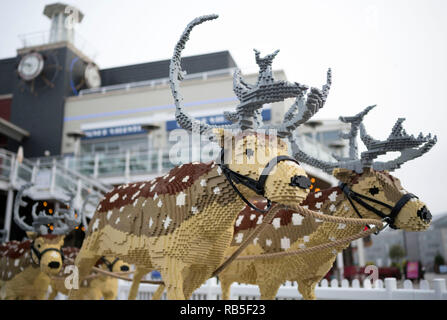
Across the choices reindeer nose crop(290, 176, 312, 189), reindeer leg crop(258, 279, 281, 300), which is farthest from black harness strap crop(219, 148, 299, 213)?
reindeer leg crop(258, 279, 281, 300)

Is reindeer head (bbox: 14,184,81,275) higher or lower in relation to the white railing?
higher

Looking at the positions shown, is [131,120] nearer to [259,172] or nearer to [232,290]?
[232,290]

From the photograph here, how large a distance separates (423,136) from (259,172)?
1.85m

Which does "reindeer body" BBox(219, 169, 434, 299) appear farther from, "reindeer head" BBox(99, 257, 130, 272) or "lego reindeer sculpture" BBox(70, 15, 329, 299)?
"reindeer head" BBox(99, 257, 130, 272)

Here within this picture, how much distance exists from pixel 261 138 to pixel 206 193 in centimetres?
59

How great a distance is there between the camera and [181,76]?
2.87 m

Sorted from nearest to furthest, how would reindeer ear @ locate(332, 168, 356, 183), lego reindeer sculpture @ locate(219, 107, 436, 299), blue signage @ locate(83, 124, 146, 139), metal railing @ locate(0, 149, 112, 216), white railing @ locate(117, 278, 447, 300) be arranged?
lego reindeer sculpture @ locate(219, 107, 436, 299) < reindeer ear @ locate(332, 168, 356, 183) < white railing @ locate(117, 278, 447, 300) < metal railing @ locate(0, 149, 112, 216) < blue signage @ locate(83, 124, 146, 139)

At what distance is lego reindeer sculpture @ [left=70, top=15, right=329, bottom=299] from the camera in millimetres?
2395

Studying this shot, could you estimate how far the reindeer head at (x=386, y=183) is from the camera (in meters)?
3.21

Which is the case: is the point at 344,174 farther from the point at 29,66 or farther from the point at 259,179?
the point at 29,66

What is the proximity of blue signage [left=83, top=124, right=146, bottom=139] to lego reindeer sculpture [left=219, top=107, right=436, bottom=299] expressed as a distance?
39.8 ft
